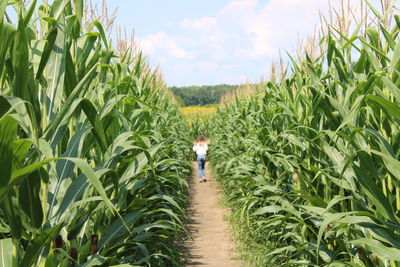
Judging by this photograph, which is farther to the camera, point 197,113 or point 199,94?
point 199,94

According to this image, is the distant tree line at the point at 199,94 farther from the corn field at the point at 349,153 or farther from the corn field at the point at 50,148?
the corn field at the point at 50,148

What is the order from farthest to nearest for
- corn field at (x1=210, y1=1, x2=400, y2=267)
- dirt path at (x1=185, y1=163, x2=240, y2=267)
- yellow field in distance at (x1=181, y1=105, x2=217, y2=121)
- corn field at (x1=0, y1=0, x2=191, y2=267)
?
1. yellow field in distance at (x1=181, y1=105, x2=217, y2=121)
2. dirt path at (x1=185, y1=163, x2=240, y2=267)
3. corn field at (x1=210, y1=1, x2=400, y2=267)
4. corn field at (x1=0, y1=0, x2=191, y2=267)

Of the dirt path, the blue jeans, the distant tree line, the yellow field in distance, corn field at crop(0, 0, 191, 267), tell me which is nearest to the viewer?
corn field at crop(0, 0, 191, 267)

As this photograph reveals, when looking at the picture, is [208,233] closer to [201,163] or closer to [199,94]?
[201,163]

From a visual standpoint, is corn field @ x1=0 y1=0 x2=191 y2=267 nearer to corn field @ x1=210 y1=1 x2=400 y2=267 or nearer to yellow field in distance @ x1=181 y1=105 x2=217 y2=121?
corn field @ x1=210 y1=1 x2=400 y2=267

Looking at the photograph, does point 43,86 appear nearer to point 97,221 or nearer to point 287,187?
point 97,221

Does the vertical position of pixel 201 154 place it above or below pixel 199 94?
above

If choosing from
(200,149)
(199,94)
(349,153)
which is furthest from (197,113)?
(199,94)


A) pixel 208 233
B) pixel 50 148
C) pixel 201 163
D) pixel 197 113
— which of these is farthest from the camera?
pixel 197 113

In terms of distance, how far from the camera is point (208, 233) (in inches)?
261

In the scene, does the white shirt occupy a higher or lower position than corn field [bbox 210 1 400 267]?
lower

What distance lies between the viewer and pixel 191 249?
5.80 metres

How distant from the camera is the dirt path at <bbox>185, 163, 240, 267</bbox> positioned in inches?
210

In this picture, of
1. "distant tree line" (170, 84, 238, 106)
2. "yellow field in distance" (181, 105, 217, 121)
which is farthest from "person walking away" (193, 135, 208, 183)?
"distant tree line" (170, 84, 238, 106)
